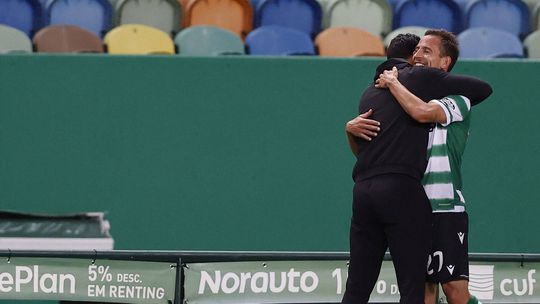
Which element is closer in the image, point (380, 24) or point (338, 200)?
point (338, 200)

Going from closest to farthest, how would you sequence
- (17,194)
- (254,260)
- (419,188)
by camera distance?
1. (419,188)
2. (254,260)
3. (17,194)

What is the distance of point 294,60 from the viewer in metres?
7.29

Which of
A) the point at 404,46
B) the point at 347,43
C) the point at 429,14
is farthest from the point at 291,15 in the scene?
the point at 404,46

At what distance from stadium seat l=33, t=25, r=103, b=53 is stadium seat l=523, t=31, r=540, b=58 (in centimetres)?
274

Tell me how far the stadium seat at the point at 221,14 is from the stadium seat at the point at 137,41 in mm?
395

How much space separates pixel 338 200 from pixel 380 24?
1.50 m

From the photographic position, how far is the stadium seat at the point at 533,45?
7973 millimetres

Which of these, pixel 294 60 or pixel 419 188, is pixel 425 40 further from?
pixel 294 60

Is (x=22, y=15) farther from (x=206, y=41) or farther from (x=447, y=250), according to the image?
(x=447, y=250)

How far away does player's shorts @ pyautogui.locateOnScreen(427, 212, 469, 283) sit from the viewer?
473 centimetres

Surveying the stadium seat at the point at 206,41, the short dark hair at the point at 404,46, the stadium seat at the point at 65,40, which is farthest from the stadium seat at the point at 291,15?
the short dark hair at the point at 404,46

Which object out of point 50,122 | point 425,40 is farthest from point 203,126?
point 425,40

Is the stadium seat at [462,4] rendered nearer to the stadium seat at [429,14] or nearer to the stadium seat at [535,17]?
the stadium seat at [429,14]

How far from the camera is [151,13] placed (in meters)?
8.04
